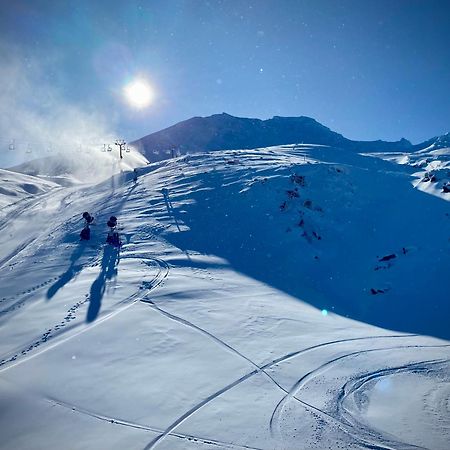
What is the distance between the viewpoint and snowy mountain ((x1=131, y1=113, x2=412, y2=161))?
152113 mm

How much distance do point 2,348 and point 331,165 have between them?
Result: 1557 inches

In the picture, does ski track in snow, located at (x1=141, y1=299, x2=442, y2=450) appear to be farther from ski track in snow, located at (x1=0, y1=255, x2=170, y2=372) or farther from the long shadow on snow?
the long shadow on snow

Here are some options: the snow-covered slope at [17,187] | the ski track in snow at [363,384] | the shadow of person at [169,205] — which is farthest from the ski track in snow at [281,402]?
the snow-covered slope at [17,187]

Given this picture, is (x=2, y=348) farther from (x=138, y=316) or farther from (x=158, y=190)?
(x=158, y=190)

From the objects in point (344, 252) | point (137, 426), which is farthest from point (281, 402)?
point (344, 252)

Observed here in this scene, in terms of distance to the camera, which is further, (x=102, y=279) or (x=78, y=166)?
(x=78, y=166)

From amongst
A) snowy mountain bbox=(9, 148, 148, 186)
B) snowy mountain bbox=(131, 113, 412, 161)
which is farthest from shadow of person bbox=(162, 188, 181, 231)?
snowy mountain bbox=(131, 113, 412, 161)

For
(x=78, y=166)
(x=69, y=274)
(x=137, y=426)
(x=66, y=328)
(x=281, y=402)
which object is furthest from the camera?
(x=78, y=166)

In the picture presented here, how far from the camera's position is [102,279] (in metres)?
23.2

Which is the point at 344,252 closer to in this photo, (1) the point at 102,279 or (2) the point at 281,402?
(1) the point at 102,279

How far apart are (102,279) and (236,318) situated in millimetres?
9530

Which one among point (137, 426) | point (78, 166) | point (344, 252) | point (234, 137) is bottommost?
point (137, 426)

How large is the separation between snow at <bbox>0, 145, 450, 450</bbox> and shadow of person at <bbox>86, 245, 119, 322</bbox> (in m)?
0.13

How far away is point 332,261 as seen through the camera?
31.3 m
